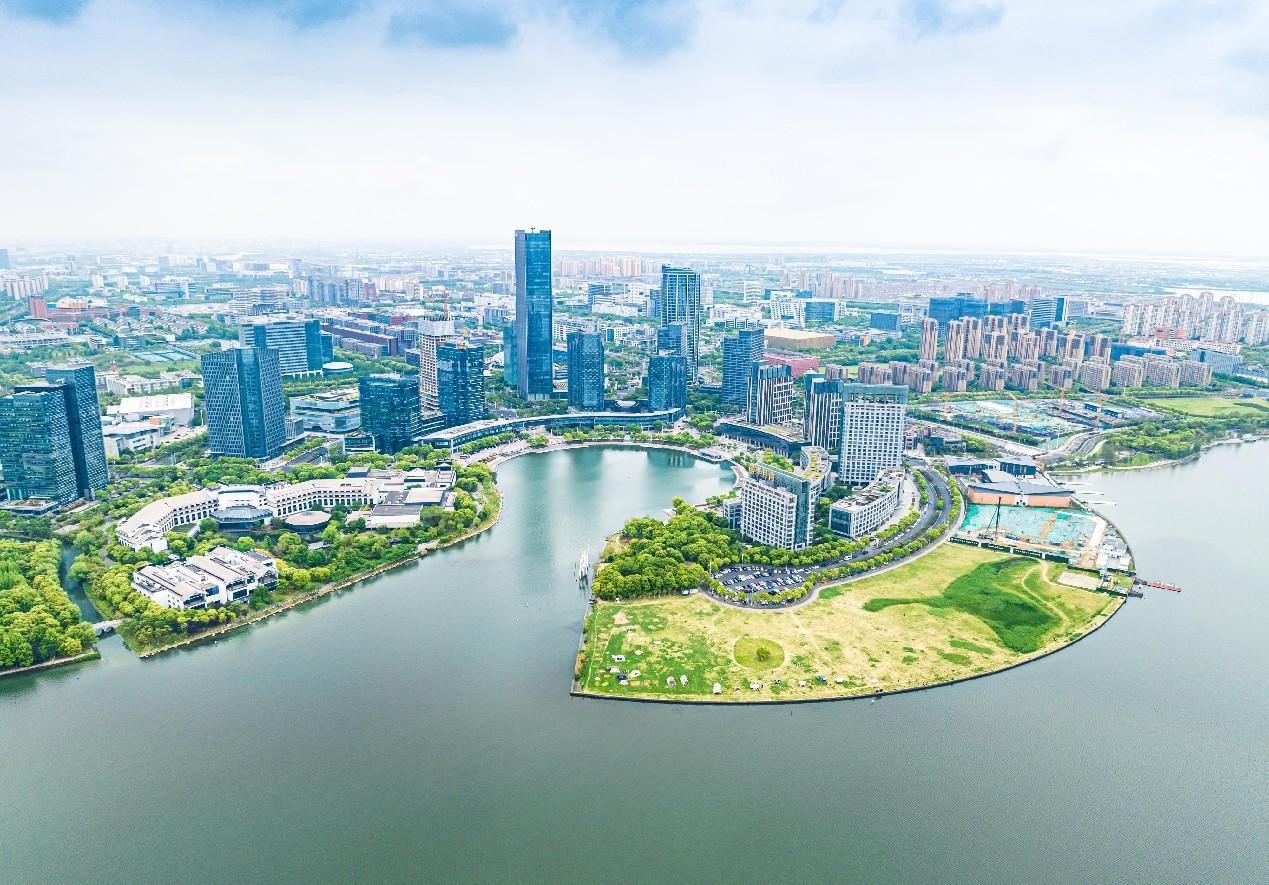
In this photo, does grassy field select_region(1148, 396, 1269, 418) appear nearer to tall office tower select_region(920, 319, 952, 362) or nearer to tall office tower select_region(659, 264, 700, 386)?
tall office tower select_region(920, 319, 952, 362)

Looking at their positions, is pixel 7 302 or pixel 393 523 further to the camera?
pixel 7 302

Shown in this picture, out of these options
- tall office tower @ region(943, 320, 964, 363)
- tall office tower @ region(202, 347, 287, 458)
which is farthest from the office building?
tall office tower @ region(202, 347, 287, 458)

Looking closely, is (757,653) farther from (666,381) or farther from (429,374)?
(429,374)

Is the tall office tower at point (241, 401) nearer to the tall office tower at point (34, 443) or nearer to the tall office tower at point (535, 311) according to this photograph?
the tall office tower at point (34, 443)

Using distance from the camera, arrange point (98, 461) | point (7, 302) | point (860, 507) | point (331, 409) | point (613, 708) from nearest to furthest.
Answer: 1. point (613, 708)
2. point (860, 507)
3. point (98, 461)
4. point (331, 409)
5. point (7, 302)

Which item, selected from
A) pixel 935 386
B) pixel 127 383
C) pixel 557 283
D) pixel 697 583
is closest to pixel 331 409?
pixel 127 383

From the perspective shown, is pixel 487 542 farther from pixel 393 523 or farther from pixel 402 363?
pixel 402 363

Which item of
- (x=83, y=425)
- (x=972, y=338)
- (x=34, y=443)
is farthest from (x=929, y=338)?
(x=34, y=443)
